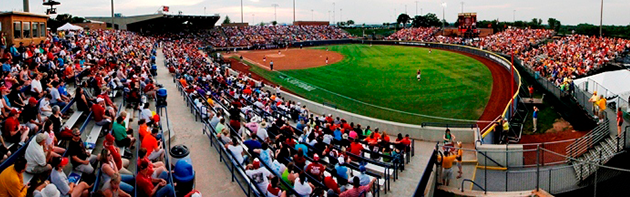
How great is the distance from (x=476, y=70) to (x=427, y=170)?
35.0 m

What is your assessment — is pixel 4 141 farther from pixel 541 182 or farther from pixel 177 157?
pixel 541 182

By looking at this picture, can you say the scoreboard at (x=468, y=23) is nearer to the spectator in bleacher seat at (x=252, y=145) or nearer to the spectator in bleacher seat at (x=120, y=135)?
A: the spectator in bleacher seat at (x=252, y=145)

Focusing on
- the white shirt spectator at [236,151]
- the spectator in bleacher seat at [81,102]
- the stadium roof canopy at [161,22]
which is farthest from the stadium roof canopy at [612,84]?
the stadium roof canopy at [161,22]

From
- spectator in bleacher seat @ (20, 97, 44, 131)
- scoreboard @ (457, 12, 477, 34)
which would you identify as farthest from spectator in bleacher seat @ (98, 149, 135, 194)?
scoreboard @ (457, 12, 477, 34)

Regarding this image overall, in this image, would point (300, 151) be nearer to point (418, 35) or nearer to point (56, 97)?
point (56, 97)

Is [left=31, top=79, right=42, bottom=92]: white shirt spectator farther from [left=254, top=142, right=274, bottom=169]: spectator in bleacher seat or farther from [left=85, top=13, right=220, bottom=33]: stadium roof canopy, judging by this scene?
[left=85, top=13, right=220, bottom=33]: stadium roof canopy

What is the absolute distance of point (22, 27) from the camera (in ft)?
71.7

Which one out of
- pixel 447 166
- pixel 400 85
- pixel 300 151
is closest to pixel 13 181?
pixel 300 151

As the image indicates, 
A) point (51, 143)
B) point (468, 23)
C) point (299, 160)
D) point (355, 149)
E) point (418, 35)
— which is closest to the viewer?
point (51, 143)

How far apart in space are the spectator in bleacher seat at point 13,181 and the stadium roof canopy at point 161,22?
210 ft

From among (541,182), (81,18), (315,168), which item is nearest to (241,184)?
(315,168)

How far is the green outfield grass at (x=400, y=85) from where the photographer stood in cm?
2644

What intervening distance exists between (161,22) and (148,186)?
74.2 metres

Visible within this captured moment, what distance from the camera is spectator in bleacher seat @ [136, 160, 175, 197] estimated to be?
24.5ft
